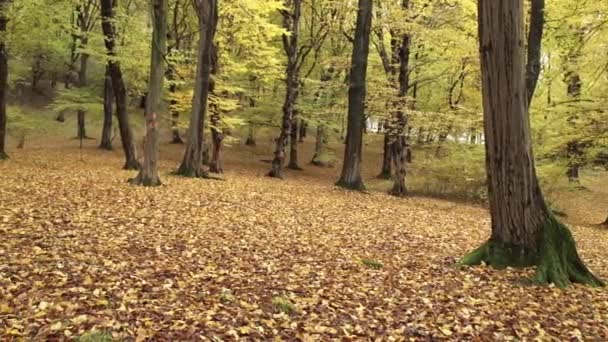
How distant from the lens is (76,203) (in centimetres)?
912

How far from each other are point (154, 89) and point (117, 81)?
14.9 ft

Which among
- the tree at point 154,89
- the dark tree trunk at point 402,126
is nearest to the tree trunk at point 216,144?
the tree at point 154,89

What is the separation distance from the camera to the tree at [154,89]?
1234 cm

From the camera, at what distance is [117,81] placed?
1614cm

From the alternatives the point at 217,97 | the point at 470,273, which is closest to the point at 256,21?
the point at 217,97

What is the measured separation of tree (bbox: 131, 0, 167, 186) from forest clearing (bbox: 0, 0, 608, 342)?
39 millimetres

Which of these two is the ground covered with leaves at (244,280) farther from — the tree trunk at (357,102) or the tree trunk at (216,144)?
the tree trunk at (216,144)

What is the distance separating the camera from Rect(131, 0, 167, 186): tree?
40.5 ft

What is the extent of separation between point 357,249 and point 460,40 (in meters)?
11.2

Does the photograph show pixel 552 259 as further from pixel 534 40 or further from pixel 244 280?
pixel 534 40

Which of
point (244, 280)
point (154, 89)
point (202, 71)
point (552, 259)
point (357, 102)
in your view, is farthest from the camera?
point (357, 102)

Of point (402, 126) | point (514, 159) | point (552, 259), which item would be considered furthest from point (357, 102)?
point (552, 259)

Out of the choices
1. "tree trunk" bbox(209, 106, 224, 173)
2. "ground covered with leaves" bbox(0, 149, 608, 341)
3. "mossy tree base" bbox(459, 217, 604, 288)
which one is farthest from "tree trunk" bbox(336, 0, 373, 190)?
"mossy tree base" bbox(459, 217, 604, 288)

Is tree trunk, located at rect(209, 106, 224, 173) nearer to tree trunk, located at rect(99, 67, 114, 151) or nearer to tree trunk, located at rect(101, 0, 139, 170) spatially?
tree trunk, located at rect(101, 0, 139, 170)
